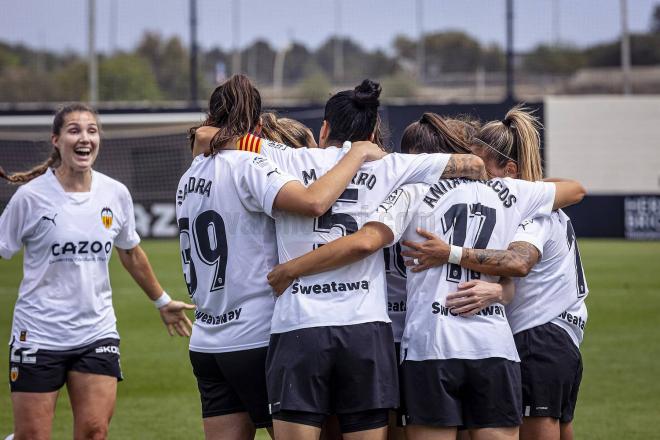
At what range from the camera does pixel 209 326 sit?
4473mm

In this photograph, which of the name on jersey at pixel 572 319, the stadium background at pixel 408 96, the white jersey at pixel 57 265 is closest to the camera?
the name on jersey at pixel 572 319

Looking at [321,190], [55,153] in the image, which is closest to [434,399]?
[321,190]

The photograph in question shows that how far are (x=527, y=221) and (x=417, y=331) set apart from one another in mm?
797

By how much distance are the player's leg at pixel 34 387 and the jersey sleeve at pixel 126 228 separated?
0.87 m

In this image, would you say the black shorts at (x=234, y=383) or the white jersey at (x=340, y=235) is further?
the black shorts at (x=234, y=383)

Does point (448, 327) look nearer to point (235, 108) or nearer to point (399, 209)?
point (399, 209)

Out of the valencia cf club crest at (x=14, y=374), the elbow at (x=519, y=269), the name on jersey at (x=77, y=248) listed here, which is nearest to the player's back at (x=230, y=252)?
the elbow at (x=519, y=269)

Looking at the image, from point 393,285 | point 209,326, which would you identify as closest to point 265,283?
point 209,326

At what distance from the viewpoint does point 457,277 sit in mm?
4332

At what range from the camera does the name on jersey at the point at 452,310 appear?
427 cm

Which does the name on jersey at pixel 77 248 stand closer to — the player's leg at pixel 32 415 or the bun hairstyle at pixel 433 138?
the player's leg at pixel 32 415

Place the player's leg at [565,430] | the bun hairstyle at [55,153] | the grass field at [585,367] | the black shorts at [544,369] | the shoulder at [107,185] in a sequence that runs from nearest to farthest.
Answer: the black shorts at [544,369] → the player's leg at [565,430] → the bun hairstyle at [55,153] → the shoulder at [107,185] → the grass field at [585,367]

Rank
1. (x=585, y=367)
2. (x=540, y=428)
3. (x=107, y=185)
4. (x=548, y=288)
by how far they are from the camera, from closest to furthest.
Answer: (x=540, y=428)
(x=548, y=288)
(x=107, y=185)
(x=585, y=367)

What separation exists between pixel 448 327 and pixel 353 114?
3.42 feet
